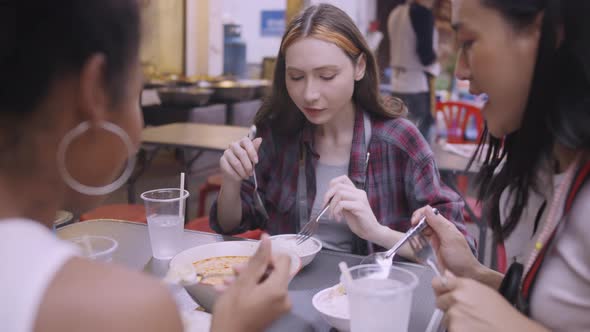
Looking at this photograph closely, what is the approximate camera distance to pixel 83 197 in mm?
738

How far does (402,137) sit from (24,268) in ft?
4.60

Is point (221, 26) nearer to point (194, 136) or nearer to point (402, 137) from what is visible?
point (194, 136)

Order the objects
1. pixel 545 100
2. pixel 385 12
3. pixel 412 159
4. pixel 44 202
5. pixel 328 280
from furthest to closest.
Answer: pixel 385 12, pixel 412 159, pixel 328 280, pixel 545 100, pixel 44 202

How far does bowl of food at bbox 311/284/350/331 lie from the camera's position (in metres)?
0.96

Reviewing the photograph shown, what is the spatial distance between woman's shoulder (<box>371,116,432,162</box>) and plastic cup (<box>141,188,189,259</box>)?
748 millimetres

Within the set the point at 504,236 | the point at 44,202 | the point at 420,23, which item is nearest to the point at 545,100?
the point at 504,236

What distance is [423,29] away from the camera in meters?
4.57

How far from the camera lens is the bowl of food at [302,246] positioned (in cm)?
Answer: 129

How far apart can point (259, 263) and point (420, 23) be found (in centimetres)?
419

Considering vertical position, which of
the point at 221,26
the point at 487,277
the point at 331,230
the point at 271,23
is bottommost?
the point at 331,230

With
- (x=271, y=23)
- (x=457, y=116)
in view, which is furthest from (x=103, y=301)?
(x=271, y=23)

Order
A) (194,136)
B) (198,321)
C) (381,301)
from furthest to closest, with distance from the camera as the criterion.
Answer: (194,136) < (198,321) < (381,301)

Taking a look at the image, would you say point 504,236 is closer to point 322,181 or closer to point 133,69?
point 322,181

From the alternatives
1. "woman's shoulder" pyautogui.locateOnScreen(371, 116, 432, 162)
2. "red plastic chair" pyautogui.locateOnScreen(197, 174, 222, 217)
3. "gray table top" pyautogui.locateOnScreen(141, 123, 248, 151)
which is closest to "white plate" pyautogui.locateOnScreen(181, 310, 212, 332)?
"woman's shoulder" pyautogui.locateOnScreen(371, 116, 432, 162)
